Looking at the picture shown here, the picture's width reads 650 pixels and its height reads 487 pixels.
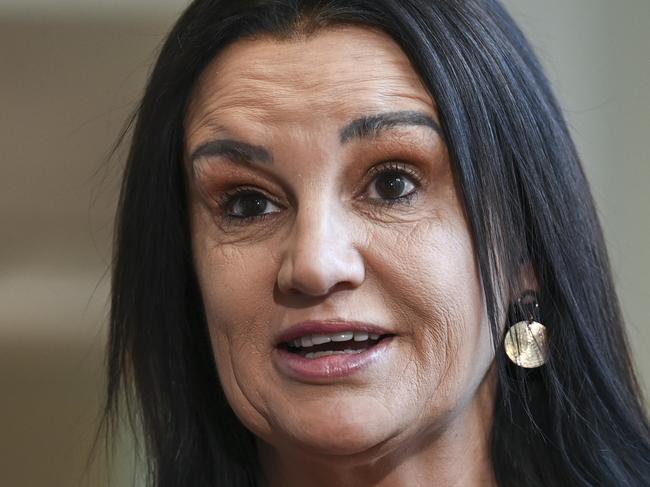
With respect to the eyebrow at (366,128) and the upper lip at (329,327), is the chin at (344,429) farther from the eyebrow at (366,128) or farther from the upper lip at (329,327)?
the eyebrow at (366,128)

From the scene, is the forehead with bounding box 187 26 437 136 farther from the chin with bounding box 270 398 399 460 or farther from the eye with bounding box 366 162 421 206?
the chin with bounding box 270 398 399 460

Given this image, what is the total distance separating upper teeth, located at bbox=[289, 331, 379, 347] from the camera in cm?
108

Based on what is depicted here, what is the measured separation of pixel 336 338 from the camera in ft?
3.55

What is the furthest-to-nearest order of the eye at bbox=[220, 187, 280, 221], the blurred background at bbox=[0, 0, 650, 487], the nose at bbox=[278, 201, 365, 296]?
the blurred background at bbox=[0, 0, 650, 487] < the eye at bbox=[220, 187, 280, 221] < the nose at bbox=[278, 201, 365, 296]

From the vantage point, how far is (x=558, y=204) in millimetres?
1180

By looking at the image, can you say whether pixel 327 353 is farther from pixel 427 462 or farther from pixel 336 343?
pixel 427 462

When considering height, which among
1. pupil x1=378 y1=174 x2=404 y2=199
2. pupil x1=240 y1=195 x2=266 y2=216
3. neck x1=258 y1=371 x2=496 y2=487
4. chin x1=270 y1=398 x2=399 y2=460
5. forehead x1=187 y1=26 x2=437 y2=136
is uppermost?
forehead x1=187 y1=26 x2=437 y2=136

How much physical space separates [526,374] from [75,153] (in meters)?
0.72

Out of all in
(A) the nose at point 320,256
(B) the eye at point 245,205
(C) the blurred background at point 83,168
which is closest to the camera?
(A) the nose at point 320,256

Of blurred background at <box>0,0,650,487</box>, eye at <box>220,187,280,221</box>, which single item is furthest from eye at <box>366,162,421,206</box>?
blurred background at <box>0,0,650,487</box>

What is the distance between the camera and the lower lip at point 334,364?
1077mm

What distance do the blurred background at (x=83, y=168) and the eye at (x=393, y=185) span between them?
0.57 meters

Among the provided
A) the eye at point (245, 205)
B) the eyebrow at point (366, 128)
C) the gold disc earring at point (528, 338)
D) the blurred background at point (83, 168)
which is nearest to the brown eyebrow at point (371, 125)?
the eyebrow at point (366, 128)

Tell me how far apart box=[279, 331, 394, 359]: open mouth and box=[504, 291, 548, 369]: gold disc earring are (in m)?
0.16
